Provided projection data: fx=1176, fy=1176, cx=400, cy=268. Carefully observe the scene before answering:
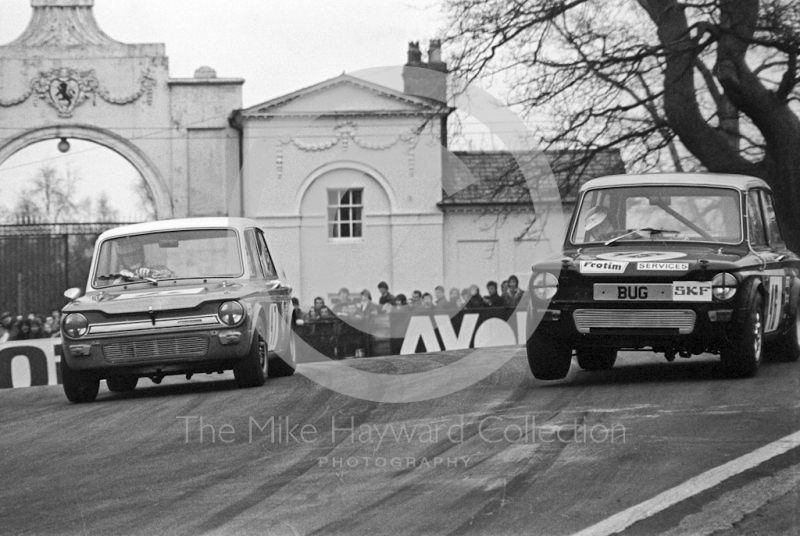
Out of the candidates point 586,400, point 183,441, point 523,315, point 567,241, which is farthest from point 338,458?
point 523,315

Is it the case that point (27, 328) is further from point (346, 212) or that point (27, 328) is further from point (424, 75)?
point (346, 212)

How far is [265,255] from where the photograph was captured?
1299 cm

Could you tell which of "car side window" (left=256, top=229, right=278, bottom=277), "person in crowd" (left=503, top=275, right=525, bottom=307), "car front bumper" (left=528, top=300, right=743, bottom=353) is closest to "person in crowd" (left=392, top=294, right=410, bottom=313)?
"person in crowd" (left=503, top=275, right=525, bottom=307)

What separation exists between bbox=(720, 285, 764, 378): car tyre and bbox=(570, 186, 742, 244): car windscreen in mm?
805

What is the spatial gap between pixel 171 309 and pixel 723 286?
4967 millimetres

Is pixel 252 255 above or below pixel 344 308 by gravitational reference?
above

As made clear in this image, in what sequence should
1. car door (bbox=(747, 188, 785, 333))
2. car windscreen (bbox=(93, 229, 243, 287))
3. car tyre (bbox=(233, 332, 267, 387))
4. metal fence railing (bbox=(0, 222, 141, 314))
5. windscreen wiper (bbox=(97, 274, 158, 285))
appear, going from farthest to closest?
1. metal fence railing (bbox=(0, 222, 141, 314))
2. car windscreen (bbox=(93, 229, 243, 287))
3. windscreen wiper (bbox=(97, 274, 158, 285))
4. car tyre (bbox=(233, 332, 267, 387))
5. car door (bbox=(747, 188, 785, 333))

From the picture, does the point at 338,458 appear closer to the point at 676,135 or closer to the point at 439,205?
the point at 676,135

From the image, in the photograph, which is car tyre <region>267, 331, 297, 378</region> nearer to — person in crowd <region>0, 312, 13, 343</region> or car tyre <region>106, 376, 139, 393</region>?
car tyre <region>106, 376, 139, 393</region>

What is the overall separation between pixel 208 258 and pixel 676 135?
11276mm

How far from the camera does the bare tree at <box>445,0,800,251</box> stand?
1881 centimetres

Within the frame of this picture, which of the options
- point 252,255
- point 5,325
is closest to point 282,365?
point 252,255

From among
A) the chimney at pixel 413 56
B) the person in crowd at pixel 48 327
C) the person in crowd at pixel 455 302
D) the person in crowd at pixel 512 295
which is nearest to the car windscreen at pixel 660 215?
the person in crowd at pixel 455 302

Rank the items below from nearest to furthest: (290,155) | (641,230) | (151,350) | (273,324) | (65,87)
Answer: (641,230), (151,350), (273,324), (65,87), (290,155)
